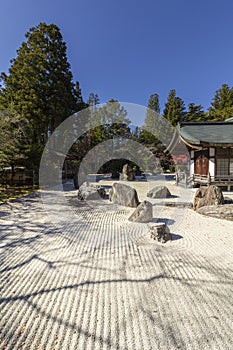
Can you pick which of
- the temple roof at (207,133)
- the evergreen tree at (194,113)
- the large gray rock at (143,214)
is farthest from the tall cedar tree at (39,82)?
the evergreen tree at (194,113)

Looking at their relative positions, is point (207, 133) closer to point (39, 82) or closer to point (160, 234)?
point (160, 234)

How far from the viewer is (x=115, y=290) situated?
219cm

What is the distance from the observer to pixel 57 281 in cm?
238

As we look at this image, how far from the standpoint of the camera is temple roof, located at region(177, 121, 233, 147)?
8.57m

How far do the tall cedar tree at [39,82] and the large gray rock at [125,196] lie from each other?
8917 mm

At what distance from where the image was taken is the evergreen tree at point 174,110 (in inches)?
1050

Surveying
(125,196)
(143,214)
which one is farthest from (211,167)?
(143,214)

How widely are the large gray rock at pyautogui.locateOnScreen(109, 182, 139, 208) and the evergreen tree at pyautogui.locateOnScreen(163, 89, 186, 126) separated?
75.2ft

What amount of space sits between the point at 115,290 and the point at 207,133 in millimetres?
11014

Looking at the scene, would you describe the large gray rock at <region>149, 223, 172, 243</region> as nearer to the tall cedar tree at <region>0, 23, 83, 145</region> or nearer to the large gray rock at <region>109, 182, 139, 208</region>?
the large gray rock at <region>109, 182, 139, 208</region>

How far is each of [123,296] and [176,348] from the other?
0.76 meters

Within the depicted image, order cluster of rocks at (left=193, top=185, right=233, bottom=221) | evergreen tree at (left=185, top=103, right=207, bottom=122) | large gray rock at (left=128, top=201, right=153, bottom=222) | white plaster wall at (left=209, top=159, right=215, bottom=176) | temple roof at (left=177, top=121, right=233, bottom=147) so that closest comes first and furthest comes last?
large gray rock at (left=128, top=201, right=153, bottom=222), cluster of rocks at (left=193, top=185, right=233, bottom=221), temple roof at (left=177, top=121, right=233, bottom=147), white plaster wall at (left=209, top=159, right=215, bottom=176), evergreen tree at (left=185, top=103, right=207, bottom=122)

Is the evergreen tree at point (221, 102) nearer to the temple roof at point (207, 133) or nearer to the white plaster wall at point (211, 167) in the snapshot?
the temple roof at point (207, 133)

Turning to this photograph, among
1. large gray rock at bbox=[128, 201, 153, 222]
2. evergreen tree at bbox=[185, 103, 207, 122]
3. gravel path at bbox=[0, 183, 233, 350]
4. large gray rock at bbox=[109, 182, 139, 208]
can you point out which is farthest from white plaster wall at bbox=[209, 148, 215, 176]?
evergreen tree at bbox=[185, 103, 207, 122]
